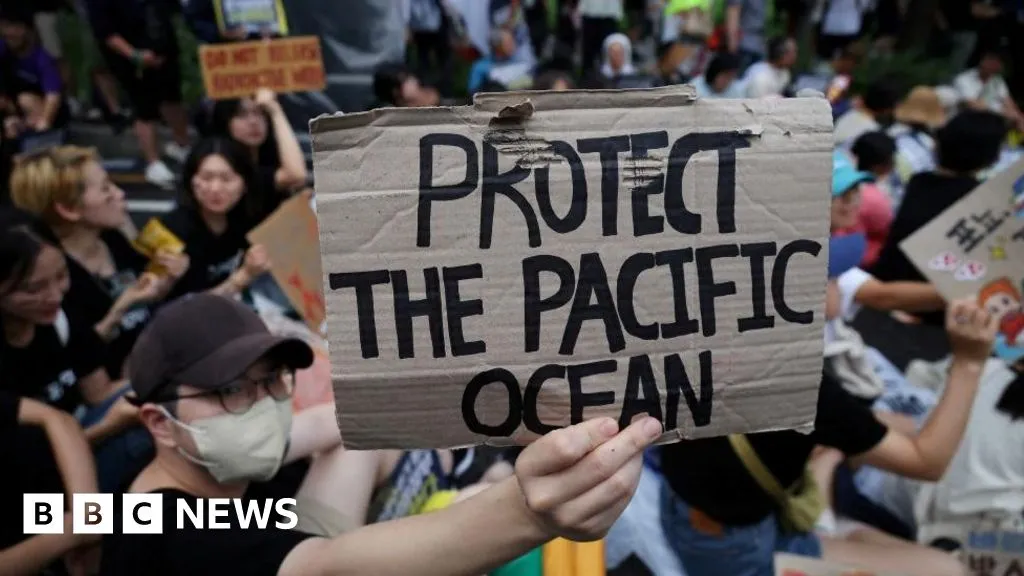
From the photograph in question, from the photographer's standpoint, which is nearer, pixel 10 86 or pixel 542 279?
pixel 542 279

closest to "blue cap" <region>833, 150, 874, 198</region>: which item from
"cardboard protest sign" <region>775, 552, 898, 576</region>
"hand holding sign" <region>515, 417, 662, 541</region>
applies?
"cardboard protest sign" <region>775, 552, 898, 576</region>

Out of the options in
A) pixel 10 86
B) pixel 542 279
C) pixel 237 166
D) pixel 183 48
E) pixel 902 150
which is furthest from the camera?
pixel 183 48

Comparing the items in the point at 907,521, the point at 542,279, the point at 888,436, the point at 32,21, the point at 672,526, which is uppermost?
the point at 32,21

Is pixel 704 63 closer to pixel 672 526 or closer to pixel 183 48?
pixel 183 48

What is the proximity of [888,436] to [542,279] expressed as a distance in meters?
1.29

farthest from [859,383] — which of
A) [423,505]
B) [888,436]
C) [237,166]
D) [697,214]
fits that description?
[237,166]

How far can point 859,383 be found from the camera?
285cm

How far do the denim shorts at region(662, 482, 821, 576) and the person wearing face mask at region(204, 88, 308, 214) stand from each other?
9.81ft

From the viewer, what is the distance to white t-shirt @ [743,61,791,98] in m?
8.04

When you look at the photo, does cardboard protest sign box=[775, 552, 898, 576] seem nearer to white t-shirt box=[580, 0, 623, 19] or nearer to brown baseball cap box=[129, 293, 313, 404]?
brown baseball cap box=[129, 293, 313, 404]

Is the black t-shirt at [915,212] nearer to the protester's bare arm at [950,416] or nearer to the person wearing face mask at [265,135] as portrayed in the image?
the protester's bare arm at [950,416]

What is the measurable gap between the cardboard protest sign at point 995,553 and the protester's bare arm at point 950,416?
33 cm

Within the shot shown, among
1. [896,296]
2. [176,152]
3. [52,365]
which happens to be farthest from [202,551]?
[176,152]

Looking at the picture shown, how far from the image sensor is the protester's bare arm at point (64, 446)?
2393 mm
